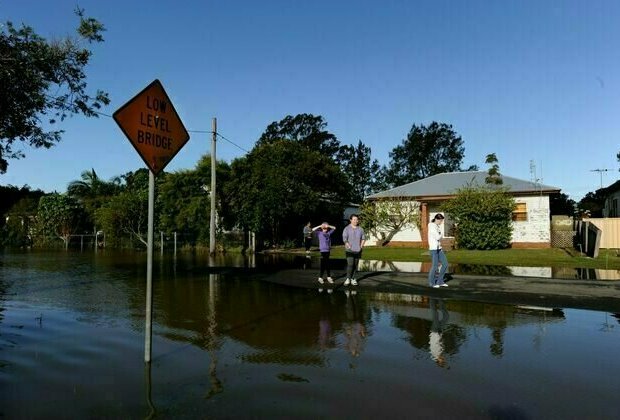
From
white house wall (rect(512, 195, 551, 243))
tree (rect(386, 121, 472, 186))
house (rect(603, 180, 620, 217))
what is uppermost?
tree (rect(386, 121, 472, 186))

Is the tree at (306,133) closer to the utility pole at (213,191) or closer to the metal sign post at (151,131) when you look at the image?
the utility pole at (213,191)

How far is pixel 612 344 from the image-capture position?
620 cm

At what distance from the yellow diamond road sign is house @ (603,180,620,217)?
32522mm

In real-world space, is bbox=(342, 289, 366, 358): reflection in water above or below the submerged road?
below

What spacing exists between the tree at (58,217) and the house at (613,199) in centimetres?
3832

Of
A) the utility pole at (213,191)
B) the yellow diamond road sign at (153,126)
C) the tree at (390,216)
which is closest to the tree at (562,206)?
the tree at (390,216)

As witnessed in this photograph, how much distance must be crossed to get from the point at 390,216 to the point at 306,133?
39639mm

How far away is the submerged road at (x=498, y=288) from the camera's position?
9.25 m

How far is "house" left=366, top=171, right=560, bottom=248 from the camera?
27.5 meters

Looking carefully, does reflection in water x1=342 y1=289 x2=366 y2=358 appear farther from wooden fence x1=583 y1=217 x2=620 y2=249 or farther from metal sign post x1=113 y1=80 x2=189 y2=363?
wooden fence x1=583 y1=217 x2=620 y2=249

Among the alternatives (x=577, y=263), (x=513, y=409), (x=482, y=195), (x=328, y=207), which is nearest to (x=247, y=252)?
(x=328, y=207)

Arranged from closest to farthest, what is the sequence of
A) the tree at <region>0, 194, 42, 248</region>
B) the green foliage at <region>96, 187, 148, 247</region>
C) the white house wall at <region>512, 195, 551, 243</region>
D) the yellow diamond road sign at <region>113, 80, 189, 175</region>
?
the yellow diamond road sign at <region>113, 80, 189, 175</region>
the white house wall at <region>512, 195, 551, 243</region>
the green foliage at <region>96, 187, 148, 247</region>
the tree at <region>0, 194, 42, 248</region>

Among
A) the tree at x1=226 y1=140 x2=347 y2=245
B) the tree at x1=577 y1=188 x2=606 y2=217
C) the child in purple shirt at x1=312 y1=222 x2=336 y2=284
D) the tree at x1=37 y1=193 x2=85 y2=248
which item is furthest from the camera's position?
the tree at x1=577 y1=188 x2=606 y2=217

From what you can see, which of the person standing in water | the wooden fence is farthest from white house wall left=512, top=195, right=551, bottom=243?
the person standing in water
